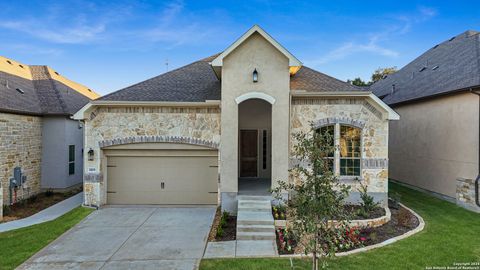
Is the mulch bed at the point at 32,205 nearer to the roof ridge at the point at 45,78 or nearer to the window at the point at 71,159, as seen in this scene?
the window at the point at 71,159

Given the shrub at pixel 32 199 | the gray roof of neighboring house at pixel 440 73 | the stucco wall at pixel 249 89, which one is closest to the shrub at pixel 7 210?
the shrub at pixel 32 199

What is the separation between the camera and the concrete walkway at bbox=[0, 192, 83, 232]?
8619 millimetres

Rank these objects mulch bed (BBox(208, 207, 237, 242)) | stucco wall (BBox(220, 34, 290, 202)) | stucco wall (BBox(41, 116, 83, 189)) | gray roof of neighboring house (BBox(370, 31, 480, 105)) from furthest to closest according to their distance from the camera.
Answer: stucco wall (BBox(41, 116, 83, 189))
gray roof of neighboring house (BBox(370, 31, 480, 105))
stucco wall (BBox(220, 34, 290, 202))
mulch bed (BBox(208, 207, 237, 242))

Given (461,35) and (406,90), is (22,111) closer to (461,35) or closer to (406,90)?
(406,90)

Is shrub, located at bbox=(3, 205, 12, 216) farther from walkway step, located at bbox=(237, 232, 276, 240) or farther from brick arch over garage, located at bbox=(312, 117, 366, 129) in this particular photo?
brick arch over garage, located at bbox=(312, 117, 366, 129)

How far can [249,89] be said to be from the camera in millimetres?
9492

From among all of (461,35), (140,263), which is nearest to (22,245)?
(140,263)

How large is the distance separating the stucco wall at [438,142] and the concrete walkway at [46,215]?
16.0 metres

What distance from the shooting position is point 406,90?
15.0 m

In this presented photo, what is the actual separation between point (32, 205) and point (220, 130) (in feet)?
28.6

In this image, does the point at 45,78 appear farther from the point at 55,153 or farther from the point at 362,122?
the point at 362,122

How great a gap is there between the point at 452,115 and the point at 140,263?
1318 cm

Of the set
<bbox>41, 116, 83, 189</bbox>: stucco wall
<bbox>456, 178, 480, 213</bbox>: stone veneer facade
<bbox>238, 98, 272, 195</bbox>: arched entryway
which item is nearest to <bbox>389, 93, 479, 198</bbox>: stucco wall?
<bbox>456, 178, 480, 213</bbox>: stone veneer facade

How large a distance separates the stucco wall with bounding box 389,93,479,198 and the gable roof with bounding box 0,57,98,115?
58.0 feet
